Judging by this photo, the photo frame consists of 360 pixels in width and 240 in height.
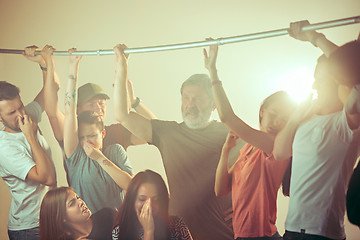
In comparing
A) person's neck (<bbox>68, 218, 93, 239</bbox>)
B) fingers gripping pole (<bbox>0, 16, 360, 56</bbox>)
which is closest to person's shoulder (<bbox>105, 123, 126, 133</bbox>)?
fingers gripping pole (<bbox>0, 16, 360, 56</bbox>)

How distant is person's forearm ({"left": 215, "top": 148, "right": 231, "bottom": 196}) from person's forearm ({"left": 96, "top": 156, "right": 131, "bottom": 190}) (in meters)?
0.58

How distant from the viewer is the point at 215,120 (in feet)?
7.28

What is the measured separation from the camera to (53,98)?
2.69 meters

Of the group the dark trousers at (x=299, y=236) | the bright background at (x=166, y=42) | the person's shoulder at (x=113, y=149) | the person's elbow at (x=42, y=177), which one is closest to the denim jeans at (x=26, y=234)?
the bright background at (x=166, y=42)

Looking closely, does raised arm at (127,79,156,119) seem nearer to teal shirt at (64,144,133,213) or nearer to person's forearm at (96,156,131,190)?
teal shirt at (64,144,133,213)

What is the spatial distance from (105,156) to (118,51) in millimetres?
646

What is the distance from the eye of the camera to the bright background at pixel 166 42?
6.89ft

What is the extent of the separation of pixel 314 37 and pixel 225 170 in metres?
0.78

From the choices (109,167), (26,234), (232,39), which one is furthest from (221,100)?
(26,234)

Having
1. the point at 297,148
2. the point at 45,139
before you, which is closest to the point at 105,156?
the point at 45,139

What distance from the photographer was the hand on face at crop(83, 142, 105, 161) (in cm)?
257

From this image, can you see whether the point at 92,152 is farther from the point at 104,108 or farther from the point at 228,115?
the point at 228,115

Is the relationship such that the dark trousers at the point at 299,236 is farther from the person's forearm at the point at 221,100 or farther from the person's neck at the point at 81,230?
the person's neck at the point at 81,230

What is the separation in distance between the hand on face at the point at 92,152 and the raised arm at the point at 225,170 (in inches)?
30.7
